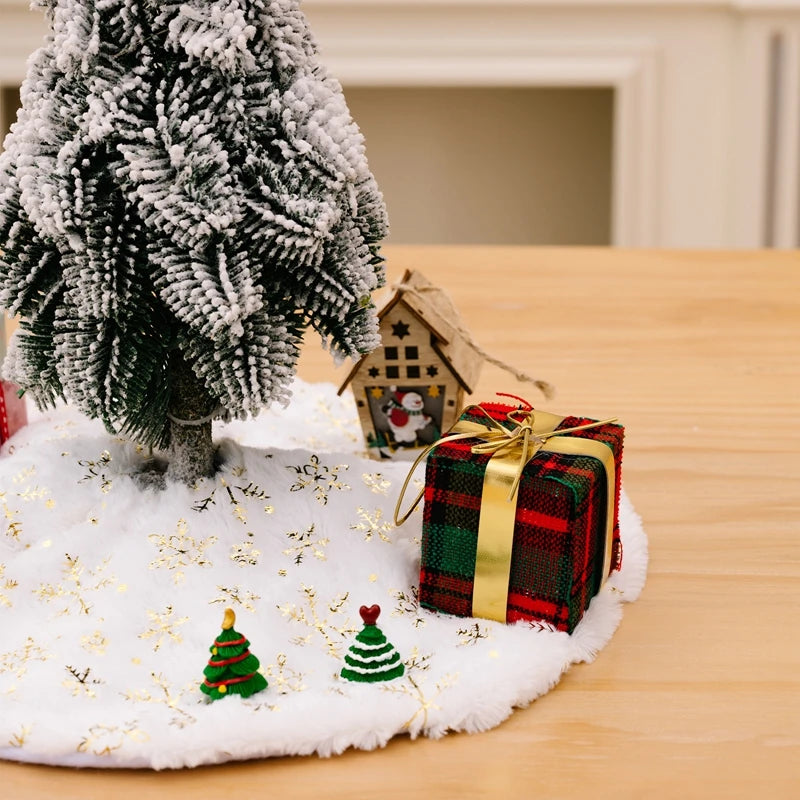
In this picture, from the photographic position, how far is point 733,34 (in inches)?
83.9

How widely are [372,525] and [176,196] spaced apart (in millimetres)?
272

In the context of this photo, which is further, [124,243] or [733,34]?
[733,34]

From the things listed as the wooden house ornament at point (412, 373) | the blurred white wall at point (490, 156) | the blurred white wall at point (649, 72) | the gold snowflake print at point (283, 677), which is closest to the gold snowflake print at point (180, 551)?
the gold snowflake print at point (283, 677)

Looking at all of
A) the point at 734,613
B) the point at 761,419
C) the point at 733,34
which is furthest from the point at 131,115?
the point at 733,34

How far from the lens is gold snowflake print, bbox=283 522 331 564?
766 mm

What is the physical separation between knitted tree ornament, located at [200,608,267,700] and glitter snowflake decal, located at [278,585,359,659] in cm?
7

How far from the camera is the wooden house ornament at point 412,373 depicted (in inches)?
37.4

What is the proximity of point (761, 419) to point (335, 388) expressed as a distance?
0.46 meters

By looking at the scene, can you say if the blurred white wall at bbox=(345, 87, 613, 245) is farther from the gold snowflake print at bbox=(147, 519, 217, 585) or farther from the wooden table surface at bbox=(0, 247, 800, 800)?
the gold snowflake print at bbox=(147, 519, 217, 585)

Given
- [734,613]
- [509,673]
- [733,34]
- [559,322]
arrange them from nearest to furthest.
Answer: [509,673] < [734,613] < [559,322] < [733,34]

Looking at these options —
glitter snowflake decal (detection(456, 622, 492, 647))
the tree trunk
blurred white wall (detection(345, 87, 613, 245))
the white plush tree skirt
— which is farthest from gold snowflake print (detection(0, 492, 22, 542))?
blurred white wall (detection(345, 87, 613, 245))

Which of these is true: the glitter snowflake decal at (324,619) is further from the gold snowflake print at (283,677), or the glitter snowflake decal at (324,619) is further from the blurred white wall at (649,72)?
the blurred white wall at (649,72)

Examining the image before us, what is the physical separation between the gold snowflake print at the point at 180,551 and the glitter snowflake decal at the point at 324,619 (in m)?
0.07

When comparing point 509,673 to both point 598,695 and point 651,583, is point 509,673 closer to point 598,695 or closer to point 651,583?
point 598,695
